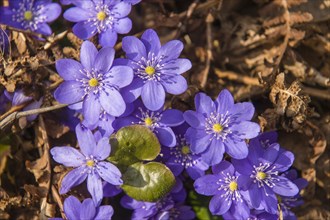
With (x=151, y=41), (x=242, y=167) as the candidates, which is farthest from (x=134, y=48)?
(x=242, y=167)

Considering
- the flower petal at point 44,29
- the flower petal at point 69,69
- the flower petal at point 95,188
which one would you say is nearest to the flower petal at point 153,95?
the flower petal at point 69,69

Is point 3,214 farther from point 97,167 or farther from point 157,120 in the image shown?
point 157,120

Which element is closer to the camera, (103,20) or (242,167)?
(242,167)

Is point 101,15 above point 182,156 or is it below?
above

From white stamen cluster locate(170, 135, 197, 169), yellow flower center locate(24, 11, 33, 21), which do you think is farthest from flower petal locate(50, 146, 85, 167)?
yellow flower center locate(24, 11, 33, 21)

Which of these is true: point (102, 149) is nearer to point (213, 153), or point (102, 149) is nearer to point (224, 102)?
point (213, 153)

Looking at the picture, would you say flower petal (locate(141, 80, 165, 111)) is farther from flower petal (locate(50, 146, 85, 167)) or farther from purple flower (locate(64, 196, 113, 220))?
purple flower (locate(64, 196, 113, 220))
